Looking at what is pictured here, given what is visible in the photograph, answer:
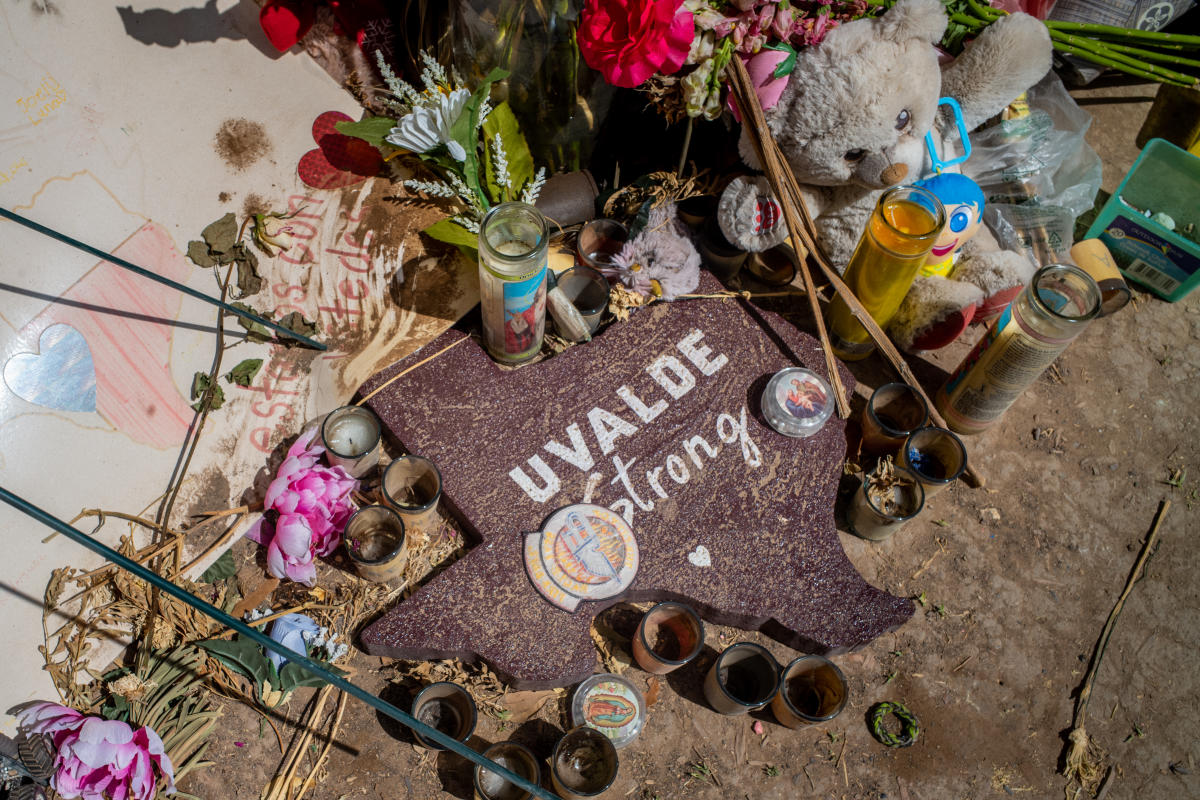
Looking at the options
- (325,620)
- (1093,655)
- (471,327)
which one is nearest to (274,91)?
(471,327)

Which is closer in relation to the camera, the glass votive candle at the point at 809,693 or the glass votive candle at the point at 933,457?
the glass votive candle at the point at 809,693

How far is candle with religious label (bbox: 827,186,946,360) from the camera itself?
5.67 ft

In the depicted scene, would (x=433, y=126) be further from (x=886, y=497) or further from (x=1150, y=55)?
(x=1150, y=55)

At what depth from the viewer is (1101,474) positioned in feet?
6.59

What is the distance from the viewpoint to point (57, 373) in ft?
5.47

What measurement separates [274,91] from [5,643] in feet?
4.44

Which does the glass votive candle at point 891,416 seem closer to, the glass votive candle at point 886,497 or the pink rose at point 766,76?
the glass votive candle at point 886,497

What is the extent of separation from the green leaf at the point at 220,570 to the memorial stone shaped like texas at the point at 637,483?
13.9 inches

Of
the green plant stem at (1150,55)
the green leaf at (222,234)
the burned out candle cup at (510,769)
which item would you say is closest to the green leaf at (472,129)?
the green leaf at (222,234)

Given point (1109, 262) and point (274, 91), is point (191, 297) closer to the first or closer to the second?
point (274, 91)

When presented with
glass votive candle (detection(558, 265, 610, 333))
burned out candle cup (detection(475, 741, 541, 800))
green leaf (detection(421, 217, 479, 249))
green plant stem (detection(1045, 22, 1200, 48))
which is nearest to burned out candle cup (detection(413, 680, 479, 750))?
burned out candle cup (detection(475, 741, 541, 800))

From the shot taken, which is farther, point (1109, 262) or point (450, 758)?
point (1109, 262)

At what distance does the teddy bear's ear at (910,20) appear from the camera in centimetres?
163

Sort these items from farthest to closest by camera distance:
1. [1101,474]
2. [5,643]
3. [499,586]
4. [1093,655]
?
[1101,474] < [1093,655] < [499,586] < [5,643]
